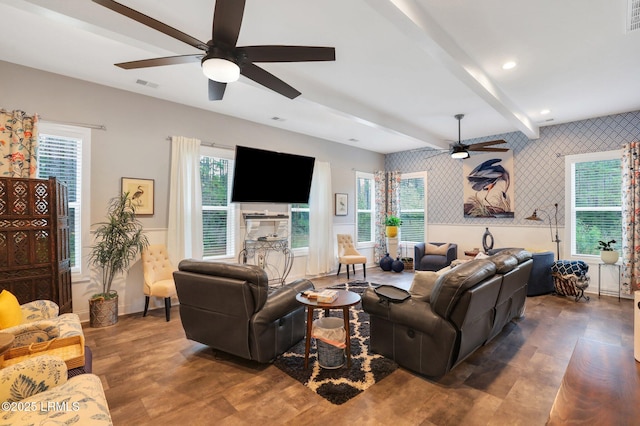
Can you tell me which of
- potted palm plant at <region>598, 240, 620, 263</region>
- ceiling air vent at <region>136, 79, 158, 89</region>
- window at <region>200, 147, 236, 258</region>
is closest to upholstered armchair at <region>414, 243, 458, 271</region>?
potted palm plant at <region>598, 240, 620, 263</region>

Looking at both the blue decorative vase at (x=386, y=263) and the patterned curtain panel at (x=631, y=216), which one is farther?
the blue decorative vase at (x=386, y=263)

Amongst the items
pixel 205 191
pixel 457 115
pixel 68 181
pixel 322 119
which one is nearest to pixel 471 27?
pixel 457 115

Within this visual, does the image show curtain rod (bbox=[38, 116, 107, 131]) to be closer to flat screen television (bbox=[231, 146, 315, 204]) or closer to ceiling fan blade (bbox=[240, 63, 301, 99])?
flat screen television (bbox=[231, 146, 315, 204])

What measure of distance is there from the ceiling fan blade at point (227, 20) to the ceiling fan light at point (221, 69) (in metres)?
0.11

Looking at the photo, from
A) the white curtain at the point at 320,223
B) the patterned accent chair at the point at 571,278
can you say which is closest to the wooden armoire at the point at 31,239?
the white curtain at the point at 320,223

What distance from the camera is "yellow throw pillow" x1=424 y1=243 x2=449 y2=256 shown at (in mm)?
6493

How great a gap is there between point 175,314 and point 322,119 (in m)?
3.69

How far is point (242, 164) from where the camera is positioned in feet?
16.4

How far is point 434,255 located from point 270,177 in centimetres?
376

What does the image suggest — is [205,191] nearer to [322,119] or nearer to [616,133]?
[322,119]

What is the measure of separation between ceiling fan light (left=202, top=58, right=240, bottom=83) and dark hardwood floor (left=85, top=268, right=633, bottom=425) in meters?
2.31

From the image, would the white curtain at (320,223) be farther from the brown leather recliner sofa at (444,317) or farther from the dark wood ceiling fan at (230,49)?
the dark wood ceiling fan at (230,49)

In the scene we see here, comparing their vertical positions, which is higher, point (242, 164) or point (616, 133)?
point (616, 133)

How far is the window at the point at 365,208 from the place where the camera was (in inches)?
292
